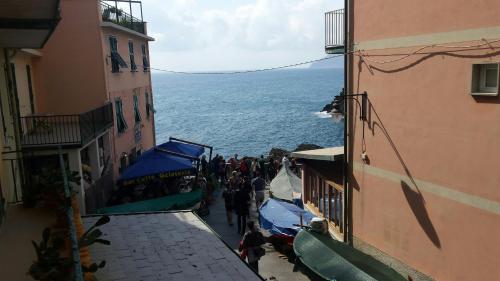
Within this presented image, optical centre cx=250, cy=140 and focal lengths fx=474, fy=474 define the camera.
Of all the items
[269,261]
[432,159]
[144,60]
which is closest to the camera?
[432,159]

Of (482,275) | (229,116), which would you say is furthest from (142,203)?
(229,116)

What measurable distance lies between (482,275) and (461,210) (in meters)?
1.38

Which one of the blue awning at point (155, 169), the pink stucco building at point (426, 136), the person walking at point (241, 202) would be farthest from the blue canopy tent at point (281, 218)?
the blue awning at point (155, 169)

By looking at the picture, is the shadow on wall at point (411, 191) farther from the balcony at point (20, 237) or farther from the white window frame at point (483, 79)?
the balcony at point (20, 237)

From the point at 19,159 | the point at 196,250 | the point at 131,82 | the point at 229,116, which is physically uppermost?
the point at 131,82

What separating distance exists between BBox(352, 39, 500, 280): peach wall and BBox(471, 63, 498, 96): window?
13cm

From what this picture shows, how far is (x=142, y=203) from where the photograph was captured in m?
16.5

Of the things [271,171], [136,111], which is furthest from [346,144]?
[136,111]

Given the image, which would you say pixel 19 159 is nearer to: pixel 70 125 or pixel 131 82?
pixel 70 125

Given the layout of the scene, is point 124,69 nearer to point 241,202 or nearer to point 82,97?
point 82,97

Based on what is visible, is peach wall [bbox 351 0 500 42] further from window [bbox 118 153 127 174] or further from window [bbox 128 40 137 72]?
window [bbox 128 40 137 72]

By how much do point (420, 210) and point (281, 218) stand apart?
4.72 meters

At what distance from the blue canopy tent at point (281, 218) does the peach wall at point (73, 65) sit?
9.18 m

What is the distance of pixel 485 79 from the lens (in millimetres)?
9617
